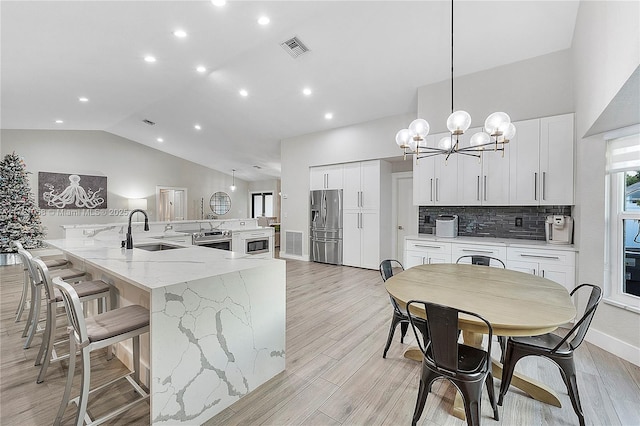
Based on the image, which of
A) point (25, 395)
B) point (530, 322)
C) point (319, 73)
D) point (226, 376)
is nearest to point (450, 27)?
point (319, 73)

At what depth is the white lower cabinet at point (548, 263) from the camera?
10.1 ft

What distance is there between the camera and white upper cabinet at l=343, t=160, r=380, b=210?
225 inches

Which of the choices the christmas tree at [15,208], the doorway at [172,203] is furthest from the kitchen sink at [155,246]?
the doorway at [172,203]

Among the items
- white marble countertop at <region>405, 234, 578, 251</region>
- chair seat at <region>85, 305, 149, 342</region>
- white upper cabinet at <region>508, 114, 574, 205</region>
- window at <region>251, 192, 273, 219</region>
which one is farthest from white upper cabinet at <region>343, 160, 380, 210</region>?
window at <region>251, 192, 273, 219</region>

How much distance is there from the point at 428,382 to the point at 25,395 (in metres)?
2.64

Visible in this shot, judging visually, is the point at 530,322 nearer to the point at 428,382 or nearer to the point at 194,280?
the point at 428,382

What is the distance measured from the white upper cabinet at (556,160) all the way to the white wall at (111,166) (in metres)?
10.3

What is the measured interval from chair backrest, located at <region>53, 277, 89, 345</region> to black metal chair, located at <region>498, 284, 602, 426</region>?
245 centimetres

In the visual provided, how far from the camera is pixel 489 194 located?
12.6 ft

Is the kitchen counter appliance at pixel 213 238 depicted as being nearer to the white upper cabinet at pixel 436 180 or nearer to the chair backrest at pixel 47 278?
the chair backrest at pixel 47 278

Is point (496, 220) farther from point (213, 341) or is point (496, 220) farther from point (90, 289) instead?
point (90, 289)

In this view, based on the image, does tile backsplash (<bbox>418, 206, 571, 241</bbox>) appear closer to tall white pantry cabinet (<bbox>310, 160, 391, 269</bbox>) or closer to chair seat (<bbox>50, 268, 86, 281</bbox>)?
tall white pantry cabinet (<bbox>310, 160, 391, 269</bbox>)

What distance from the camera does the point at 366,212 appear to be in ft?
19.2

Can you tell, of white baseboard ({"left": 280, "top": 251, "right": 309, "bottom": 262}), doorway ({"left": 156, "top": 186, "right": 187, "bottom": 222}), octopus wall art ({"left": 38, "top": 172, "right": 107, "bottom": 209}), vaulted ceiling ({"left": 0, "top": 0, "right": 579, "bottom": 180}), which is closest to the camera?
vaulted ceiling ({"left": 0, "top": 0, "right": 579, "bottom": 180})
